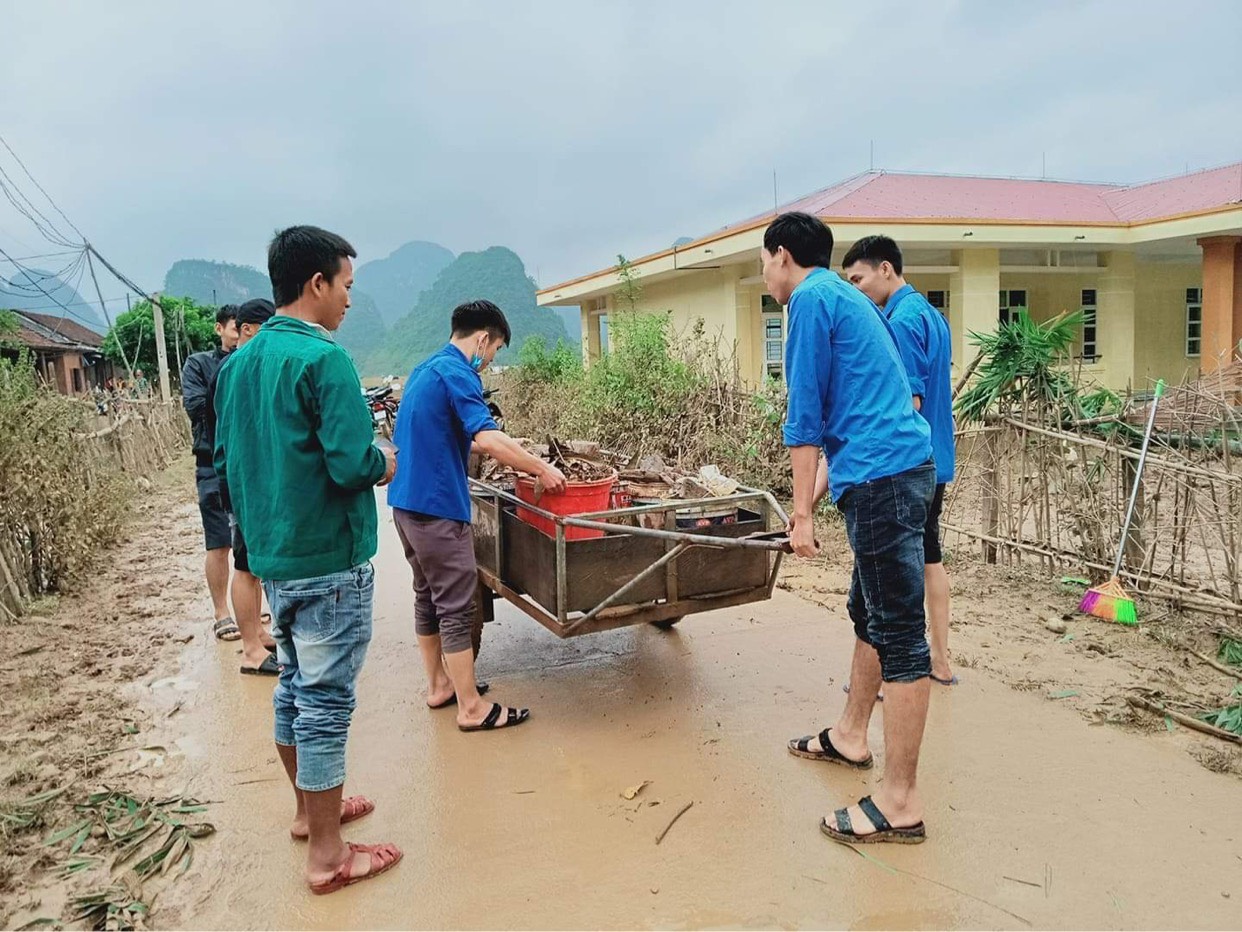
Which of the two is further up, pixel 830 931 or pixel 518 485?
pixel 518 485

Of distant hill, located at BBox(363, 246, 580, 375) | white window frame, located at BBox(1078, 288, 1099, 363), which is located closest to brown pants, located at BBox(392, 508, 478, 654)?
white window frame, located at BBox(1078, 288, 1099, 363)

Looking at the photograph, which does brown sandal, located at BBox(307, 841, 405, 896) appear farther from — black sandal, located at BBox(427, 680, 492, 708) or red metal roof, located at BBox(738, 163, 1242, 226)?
red metal roof, located at BBox(738, 163, 1242, 226)

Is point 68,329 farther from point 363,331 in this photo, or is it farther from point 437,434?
point 363,331

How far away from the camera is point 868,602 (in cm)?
267

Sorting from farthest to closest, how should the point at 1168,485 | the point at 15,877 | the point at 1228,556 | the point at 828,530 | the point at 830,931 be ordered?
the point at 828,530 < the point at 1168,485 < the point at 1228,556 < the point at 15,877 < the point at 830,931

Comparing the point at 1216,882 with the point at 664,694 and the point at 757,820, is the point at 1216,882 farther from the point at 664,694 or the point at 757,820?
the point at 664,694

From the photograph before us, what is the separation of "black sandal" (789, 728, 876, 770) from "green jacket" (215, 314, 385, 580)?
6.07 feet

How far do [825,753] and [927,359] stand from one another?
1.69m

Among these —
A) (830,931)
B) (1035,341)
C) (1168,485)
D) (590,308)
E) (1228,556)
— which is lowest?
(830,931)

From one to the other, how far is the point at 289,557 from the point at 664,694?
2.07m

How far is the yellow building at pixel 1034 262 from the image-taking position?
12.6m

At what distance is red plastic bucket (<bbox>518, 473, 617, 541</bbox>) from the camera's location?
3.43 m

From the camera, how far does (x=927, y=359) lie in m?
3.54

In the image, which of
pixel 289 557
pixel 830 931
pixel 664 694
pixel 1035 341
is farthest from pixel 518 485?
pixel 1035 341
